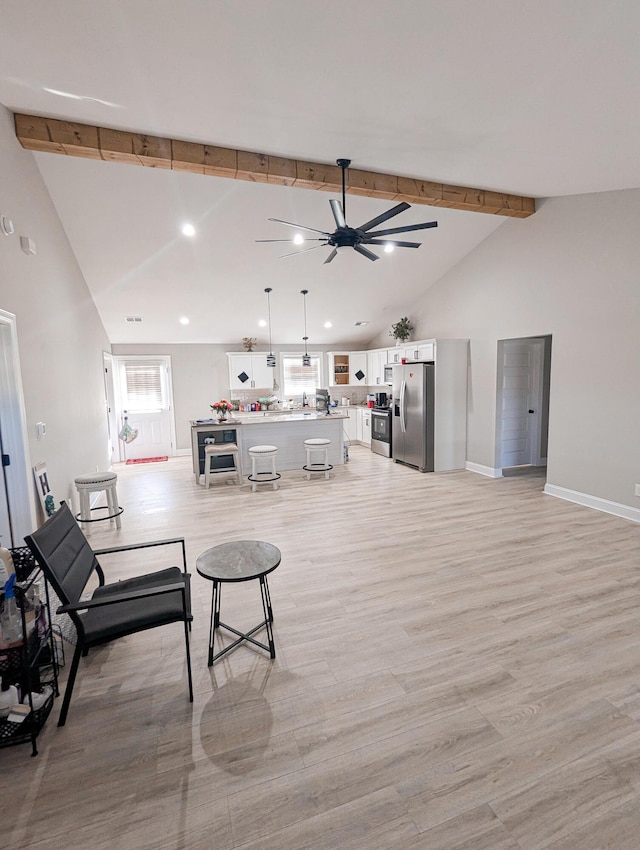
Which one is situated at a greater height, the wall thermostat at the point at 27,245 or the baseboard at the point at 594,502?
the wall thermostat at the point at 27,245

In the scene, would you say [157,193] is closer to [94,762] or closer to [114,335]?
[114,335]

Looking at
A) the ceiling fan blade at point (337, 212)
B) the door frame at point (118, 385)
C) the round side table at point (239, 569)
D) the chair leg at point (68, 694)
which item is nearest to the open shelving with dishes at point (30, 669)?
the chair leg at point (68, 694)

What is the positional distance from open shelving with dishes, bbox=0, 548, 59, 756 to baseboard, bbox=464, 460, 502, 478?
5.82 meters

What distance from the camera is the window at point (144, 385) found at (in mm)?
8578

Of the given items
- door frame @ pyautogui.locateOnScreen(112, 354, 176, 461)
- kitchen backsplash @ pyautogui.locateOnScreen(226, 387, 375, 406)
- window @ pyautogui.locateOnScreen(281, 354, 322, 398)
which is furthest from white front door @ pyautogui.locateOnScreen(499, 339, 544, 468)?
door frame @ pyautogui.locateOnScreen(112, 354, 176, 461)

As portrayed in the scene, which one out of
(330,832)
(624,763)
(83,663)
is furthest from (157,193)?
(624,763)

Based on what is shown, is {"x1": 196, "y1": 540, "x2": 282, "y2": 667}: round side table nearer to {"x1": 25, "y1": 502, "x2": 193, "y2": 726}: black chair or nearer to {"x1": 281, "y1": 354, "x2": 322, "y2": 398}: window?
{"x1": 25, "y1": 502, "x2": 193, "y2": 726}: black chair

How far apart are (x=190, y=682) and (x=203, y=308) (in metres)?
6.35

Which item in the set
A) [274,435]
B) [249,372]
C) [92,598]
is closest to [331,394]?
[249,372]

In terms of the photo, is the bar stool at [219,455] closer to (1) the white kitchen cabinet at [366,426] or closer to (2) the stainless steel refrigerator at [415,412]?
(2) the stainless steel refrigerator at [415,412]

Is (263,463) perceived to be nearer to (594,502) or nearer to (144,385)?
(144,385)

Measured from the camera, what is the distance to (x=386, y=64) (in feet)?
8.14

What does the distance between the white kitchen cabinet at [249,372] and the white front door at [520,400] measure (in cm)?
482

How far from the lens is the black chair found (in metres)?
2.00
